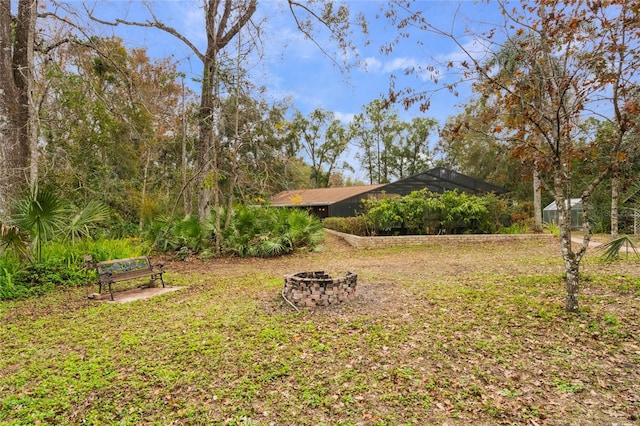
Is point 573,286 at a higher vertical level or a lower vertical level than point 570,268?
lower

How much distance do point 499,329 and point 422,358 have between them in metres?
1.19

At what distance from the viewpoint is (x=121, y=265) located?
620 centimetres

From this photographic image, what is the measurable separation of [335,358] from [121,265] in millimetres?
4680

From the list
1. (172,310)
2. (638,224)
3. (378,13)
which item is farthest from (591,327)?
(638,224)

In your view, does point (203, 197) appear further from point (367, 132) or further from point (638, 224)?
point (367, 132)

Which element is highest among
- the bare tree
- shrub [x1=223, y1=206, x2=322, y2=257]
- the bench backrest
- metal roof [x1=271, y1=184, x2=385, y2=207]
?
the bare tree

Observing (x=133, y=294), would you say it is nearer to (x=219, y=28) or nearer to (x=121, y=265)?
(x=121, y=265)

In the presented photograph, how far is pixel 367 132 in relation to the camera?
120 ft

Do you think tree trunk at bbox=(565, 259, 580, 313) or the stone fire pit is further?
the stone fire pit

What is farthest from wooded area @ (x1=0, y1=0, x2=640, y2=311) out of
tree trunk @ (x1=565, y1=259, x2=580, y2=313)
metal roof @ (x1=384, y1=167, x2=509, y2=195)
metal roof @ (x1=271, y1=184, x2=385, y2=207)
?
metal roof @ (x1=271, y1=184, x2=385, y2=207)

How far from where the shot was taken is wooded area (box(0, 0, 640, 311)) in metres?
4.21

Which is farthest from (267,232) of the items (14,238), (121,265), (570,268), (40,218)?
(570,268)

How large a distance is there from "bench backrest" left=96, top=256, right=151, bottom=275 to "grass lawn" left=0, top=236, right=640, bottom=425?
64 centimetres

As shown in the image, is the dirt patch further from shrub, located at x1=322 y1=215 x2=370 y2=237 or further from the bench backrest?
shrub, located at x1=322 y1=215 x2=370 y2=237
